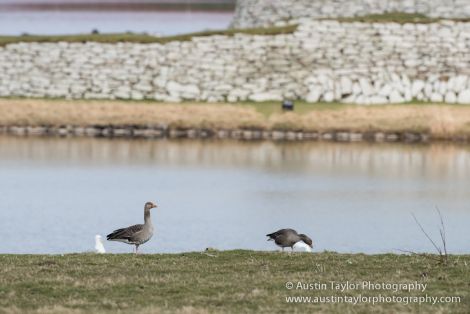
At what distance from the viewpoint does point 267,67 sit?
66562mm

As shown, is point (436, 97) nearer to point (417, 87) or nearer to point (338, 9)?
point (417, 87)

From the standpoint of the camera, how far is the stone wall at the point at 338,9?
237 feet

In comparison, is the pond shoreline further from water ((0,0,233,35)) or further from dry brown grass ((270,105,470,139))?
water ((0,0,233,35))

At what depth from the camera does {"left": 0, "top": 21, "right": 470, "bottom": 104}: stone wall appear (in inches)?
2530

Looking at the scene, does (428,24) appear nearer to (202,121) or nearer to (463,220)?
(202,121)

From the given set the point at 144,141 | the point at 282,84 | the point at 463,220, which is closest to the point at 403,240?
the point at 463,220

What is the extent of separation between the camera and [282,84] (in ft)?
214

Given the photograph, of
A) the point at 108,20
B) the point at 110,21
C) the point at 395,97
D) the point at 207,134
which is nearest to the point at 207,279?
the point at 207,134

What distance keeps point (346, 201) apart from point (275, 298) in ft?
63.6

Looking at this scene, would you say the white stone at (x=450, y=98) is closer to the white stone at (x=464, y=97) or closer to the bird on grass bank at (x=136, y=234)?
the white stone at (x=464, y=97)

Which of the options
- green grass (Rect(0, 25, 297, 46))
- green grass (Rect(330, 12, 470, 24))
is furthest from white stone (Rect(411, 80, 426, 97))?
green grass (Rect(0, 25, 297, 46))

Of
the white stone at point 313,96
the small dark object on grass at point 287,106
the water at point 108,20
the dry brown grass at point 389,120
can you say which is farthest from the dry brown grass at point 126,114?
the water at point 108,20

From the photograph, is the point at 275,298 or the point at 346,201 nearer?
the point at 275,298

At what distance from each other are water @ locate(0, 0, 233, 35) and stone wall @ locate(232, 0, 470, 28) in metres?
12.0
